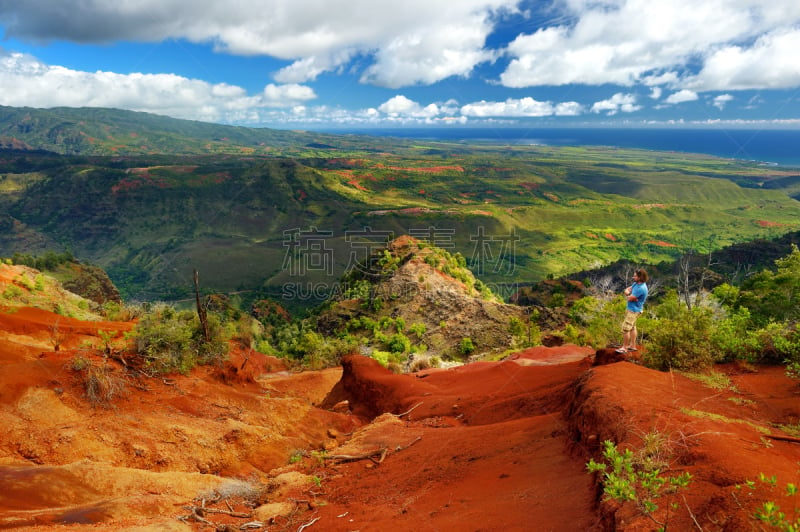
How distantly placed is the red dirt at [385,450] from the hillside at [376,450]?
28 millimetres

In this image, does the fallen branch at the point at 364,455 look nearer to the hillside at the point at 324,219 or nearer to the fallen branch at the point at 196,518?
the fallen branch at the point at 196,518

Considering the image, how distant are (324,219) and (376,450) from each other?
10875 cm

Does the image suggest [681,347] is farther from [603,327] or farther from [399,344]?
[399,344]

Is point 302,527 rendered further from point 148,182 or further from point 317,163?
point 317,163

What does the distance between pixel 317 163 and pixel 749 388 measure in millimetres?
175425

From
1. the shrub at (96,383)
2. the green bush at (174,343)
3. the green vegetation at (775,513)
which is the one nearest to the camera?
the green vegetation at (775,513)

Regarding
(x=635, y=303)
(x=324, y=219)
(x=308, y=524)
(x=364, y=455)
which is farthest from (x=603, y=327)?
(x=324, y=219)

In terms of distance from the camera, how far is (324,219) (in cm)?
11388

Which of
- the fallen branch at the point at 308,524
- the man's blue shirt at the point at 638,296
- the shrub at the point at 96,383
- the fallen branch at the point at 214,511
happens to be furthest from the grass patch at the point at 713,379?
the shrub at the point at 96,383

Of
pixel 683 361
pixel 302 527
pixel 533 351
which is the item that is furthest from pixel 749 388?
pixel 533 351

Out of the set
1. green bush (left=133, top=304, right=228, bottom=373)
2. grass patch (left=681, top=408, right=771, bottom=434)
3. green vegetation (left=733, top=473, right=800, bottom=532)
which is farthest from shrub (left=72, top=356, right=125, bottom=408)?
grass patch (left=681, top=408, right=771, bottom=434)

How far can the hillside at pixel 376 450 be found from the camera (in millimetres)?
4340

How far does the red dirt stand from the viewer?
4.42 m

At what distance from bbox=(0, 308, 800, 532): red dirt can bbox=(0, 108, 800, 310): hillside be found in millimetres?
56732
